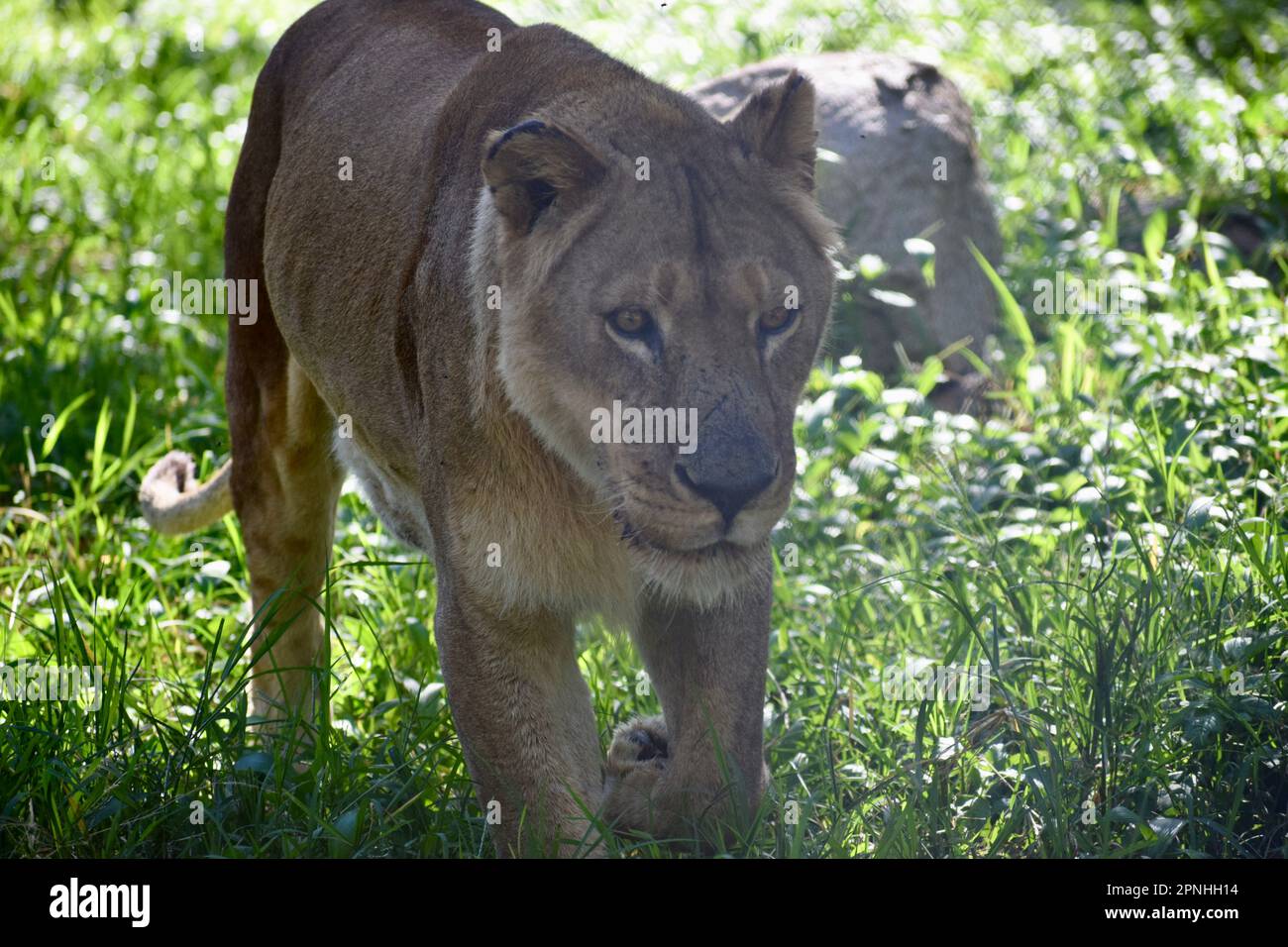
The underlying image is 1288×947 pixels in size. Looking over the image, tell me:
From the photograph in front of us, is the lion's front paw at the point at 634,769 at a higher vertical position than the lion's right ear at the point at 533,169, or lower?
lower

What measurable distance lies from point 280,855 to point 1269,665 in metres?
2.17

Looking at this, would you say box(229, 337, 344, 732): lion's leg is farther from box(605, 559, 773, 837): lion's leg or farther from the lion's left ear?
the lion's left ear

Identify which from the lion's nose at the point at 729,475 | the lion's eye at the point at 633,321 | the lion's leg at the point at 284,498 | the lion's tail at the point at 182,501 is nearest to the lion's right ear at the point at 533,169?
the lion's eye at the point at 633,321

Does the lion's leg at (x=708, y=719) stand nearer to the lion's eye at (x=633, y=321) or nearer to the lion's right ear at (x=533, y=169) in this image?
the lion's eye at (x=633, y=321)

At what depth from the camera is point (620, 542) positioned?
9.85ft

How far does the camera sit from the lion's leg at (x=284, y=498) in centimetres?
410

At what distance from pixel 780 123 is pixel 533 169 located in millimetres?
554

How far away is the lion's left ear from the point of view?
303cm

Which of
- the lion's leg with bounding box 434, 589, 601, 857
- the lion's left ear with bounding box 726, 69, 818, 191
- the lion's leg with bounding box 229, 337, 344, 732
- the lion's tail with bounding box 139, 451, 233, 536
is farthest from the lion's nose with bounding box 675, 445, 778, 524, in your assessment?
the lion's tail with bounding box 139, 451, 233, 536

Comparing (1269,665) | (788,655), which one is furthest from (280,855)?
(1269,665)

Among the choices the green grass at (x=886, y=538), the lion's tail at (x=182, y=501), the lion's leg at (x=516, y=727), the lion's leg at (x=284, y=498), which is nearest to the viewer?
the lion's leg at (x=516, y=727)

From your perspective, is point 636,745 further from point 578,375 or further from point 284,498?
point 284,498

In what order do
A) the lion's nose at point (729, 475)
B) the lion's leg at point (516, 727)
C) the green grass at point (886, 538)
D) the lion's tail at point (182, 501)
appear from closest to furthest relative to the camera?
the lion's nose at point (729, 475) → the lion's leg at point (516, 727) → the green grass at point (886, 538) → the lion's tail at point (182, 501)

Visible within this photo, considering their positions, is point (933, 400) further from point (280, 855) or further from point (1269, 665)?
point (280, 855)
